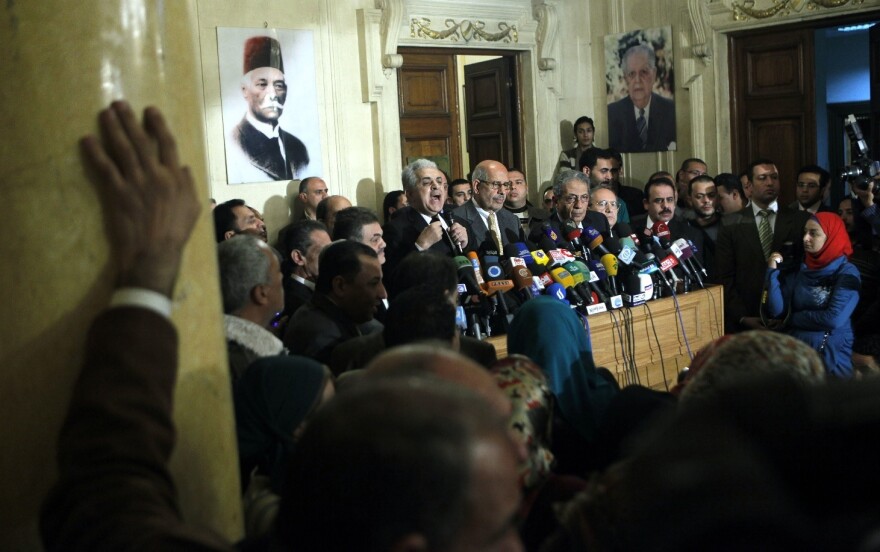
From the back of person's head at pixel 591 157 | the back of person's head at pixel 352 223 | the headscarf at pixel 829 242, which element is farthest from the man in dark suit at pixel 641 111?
the back of person's head at pixel 352 223

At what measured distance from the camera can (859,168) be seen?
659 cm

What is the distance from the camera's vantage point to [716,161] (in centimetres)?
888

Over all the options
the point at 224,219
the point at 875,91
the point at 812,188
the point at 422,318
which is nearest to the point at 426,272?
the point at 422,318

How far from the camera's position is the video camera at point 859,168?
618 centimetres

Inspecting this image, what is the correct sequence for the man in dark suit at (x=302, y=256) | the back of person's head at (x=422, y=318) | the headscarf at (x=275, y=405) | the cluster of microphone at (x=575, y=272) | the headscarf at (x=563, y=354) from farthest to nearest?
the cluster of microphone at (x=575, y=272) < the man in dark suit at (x=302, y=256) < the headscarf at (x=563, y=354) < the back of person's head at (x=422, y=318) < the headscarf at (x=275, y=405)

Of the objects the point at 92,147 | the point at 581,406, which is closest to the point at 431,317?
the point at 581,406

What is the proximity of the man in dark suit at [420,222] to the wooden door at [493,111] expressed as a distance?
3762mm

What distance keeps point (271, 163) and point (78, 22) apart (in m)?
6.49

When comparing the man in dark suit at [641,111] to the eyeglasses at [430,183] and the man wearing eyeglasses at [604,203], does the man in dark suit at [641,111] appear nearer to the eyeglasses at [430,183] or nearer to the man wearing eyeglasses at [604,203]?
the man wearing eyeglasses at [604,203]

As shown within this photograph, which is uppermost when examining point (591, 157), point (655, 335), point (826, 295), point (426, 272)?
point (591, 157)

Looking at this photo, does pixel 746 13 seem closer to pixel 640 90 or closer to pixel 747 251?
pixel 640 90

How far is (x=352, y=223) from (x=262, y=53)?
3.32 m

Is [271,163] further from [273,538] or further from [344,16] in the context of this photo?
[273,538]

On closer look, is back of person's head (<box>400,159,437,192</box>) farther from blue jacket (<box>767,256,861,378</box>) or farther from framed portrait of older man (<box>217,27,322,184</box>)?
blue jacket (<box>767,256,861,378</box>)
